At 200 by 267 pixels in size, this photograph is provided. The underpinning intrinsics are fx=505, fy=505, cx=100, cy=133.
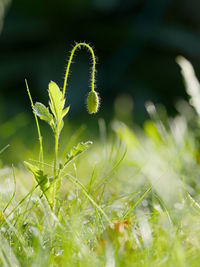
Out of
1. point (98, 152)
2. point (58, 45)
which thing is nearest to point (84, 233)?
point (98, 152)

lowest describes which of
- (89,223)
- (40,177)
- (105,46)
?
(89,223)

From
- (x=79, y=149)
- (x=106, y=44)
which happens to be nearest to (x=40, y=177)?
(x=79, y=149)

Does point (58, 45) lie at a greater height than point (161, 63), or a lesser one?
greater

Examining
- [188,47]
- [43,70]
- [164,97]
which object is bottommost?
[164,97]

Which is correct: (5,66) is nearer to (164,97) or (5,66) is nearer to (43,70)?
(43,70)

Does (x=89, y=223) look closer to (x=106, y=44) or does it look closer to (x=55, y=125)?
(x=55, y=125)

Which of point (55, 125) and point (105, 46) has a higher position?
point (105, 46)

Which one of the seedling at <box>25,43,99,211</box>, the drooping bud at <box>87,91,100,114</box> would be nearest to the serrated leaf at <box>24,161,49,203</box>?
the seedling at <box>25,43,99,211</box>

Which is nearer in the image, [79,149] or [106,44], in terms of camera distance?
[79,149]

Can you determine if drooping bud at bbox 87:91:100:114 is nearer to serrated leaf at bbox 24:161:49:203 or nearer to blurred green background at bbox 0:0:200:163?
serrated leaf at bbox 24:161:49:203
